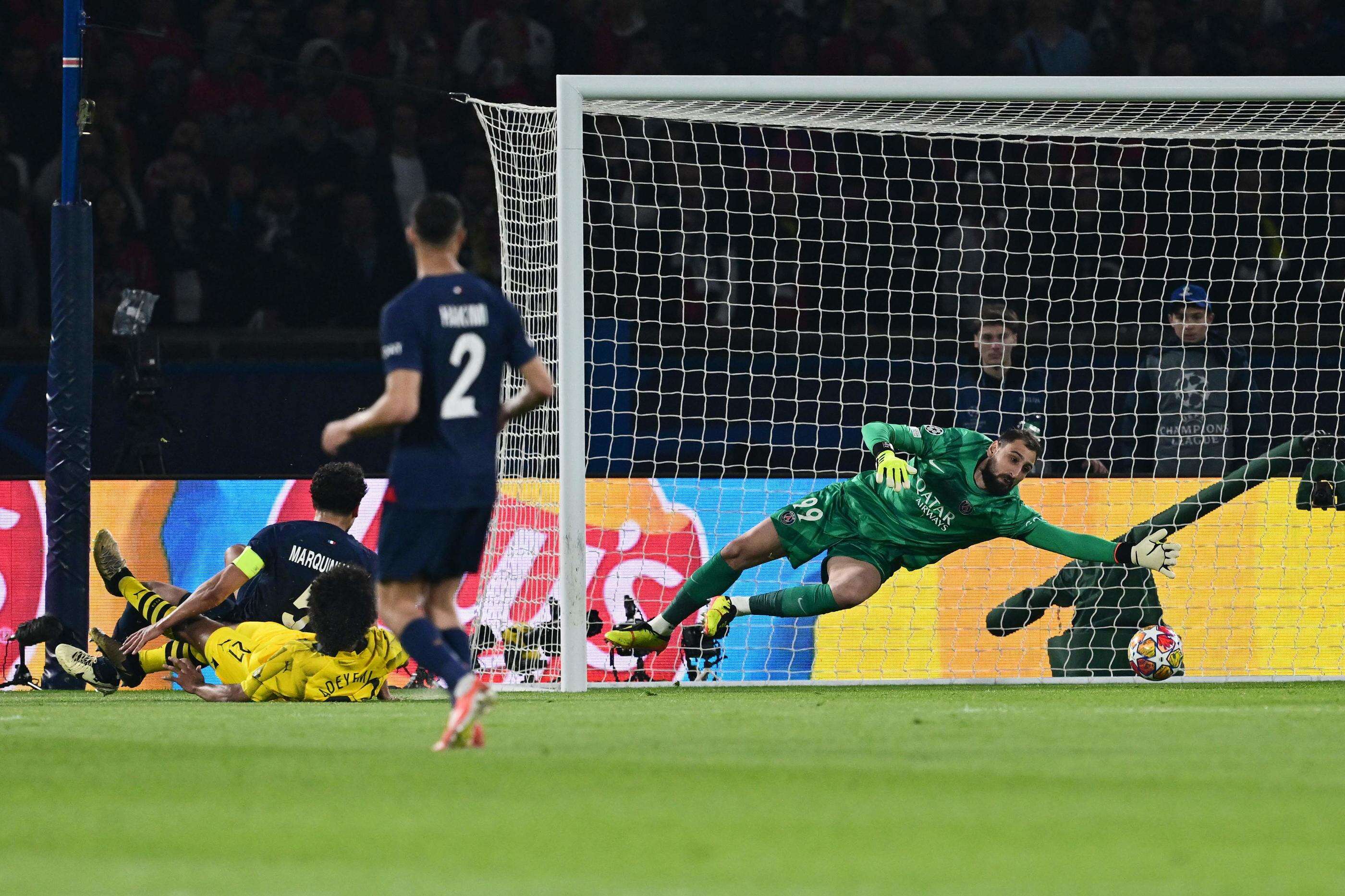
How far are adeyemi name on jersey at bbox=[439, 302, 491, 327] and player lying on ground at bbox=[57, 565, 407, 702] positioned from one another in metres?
2.75

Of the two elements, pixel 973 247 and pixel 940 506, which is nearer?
pixel 940 506

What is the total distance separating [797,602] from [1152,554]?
1786mm

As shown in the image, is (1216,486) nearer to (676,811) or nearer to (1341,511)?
(1341,511)

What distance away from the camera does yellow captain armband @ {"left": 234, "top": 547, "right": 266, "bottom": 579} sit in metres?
9.04

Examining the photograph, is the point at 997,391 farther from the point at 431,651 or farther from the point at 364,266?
the point at 431,651

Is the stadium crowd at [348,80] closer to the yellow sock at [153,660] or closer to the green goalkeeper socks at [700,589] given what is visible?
the yellow sock at [153,660]

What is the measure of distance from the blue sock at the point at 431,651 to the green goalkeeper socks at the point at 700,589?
3.65 meters

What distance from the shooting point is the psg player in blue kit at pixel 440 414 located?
612cm

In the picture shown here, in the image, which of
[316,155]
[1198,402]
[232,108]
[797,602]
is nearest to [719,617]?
[797,602]

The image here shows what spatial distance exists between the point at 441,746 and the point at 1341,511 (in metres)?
6.50

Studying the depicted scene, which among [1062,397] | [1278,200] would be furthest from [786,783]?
[1278,200]

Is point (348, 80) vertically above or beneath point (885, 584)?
above

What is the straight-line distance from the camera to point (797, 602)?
32.0ft

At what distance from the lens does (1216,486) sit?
10703 millimetres
